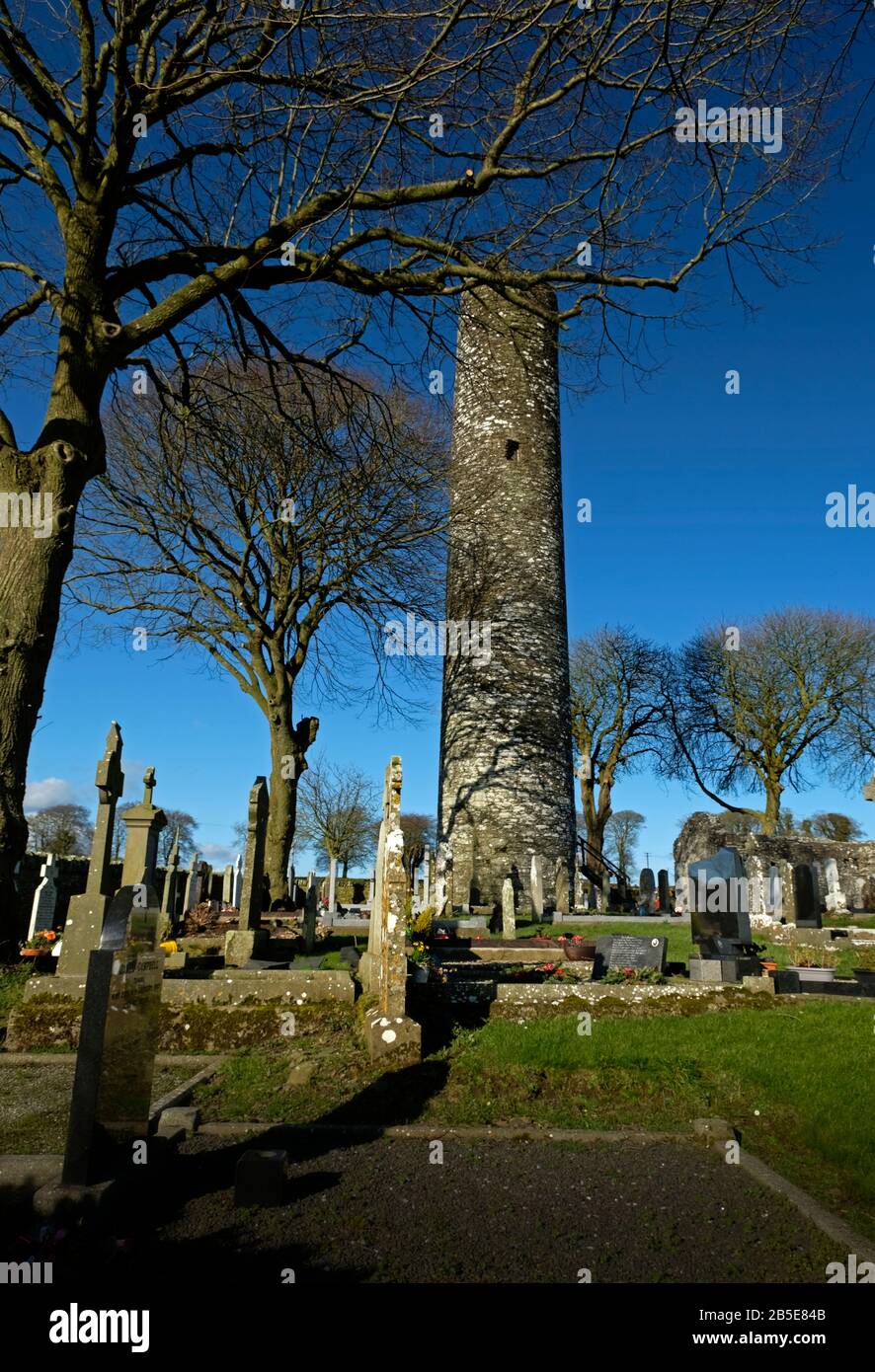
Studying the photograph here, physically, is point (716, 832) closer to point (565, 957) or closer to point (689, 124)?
point (565, 957)

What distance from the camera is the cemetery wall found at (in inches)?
1000

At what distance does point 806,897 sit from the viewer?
14.7 m

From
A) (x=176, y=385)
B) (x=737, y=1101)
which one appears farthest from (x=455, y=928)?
(x=176, y=385)

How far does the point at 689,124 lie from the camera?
548cm

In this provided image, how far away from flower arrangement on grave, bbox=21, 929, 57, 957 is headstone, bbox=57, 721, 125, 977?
904 mm

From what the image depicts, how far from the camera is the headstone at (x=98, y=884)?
8.36 m

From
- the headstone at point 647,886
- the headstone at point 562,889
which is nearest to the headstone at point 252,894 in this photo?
the headstone at point 562,889

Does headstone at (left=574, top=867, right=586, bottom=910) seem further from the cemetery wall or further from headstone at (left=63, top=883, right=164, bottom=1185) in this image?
headstone at (left=63, top=883, right=164, bottom=1185)

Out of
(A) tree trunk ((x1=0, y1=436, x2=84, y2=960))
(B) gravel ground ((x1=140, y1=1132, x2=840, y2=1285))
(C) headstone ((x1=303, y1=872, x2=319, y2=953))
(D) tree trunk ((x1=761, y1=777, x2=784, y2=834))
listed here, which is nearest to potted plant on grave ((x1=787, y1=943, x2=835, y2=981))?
(B) gravel ground ((x1=140, y1=1132, x2=840, y2=1285))

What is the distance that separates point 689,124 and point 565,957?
8.92 metres

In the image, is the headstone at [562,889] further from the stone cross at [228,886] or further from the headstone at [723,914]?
the stone cross at [228,886]

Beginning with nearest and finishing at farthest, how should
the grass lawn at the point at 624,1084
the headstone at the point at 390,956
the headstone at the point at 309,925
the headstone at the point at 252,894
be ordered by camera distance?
the grass lawn at the point at 624,1084 → the headstone at the point at 390,956 → the headstone at the point at 252,894 → the headstone at the point at 309,925

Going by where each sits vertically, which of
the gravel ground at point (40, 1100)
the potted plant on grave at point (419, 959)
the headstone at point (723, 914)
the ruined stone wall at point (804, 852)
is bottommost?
the gravel ground at point (40, 1100)

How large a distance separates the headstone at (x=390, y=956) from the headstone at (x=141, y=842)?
5.09m
